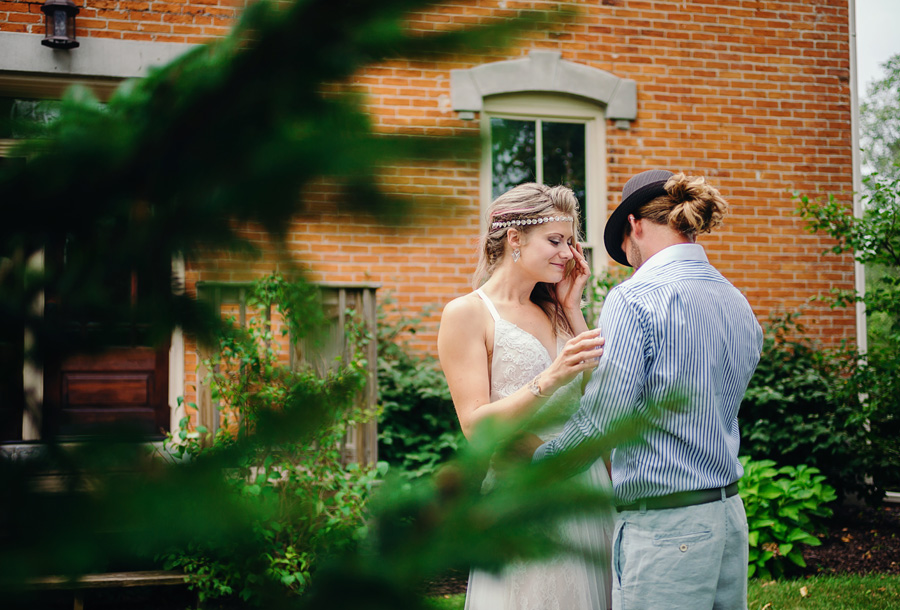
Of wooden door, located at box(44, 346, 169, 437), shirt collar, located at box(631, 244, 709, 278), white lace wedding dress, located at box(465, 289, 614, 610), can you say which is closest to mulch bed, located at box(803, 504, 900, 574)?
white lace wedding dress, located at box(465, 289, 614, 610)

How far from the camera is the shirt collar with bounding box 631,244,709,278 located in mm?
2367

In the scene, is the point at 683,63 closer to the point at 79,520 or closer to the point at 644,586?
the point at 644,586

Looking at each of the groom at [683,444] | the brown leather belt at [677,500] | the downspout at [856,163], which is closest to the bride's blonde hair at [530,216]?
the groom at [683,444]

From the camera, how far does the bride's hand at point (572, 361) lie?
2.17 meters

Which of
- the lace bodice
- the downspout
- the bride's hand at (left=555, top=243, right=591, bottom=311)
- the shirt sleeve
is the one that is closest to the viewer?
the shirt sleeve

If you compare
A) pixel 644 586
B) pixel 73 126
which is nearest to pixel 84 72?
pixel 644 586

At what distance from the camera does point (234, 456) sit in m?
0.46

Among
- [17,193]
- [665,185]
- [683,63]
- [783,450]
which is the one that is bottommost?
[783,450]

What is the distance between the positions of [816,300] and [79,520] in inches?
309

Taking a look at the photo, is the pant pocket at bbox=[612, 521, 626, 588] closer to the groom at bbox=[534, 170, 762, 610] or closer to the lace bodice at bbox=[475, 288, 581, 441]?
the groom at bbox=[534, 170, 762, 610]

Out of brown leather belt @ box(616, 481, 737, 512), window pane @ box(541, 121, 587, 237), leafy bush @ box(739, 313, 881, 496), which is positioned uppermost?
window pane @ box(541, 121, 587, 237)

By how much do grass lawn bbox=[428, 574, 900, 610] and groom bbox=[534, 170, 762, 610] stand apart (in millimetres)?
2645

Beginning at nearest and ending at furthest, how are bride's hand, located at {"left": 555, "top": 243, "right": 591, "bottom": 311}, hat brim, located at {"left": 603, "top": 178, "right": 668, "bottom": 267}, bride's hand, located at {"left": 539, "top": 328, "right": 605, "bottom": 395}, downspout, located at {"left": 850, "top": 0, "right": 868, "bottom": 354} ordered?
1. bride's hand, located at {"left": 539, "top": 328, "right": 605, "bottom": 395}
2. hat brim, located at {"left": 603, "top": 178, "right": 668, "bottom": 267}
3. bride's hand, located at {"left": 555, "top": 243, "right": 591, "bottom": 311}
4. downspout, located at {"left": 850, "top": 0, "right": 868, "bottom": 354}

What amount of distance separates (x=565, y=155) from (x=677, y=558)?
5.53 meters
